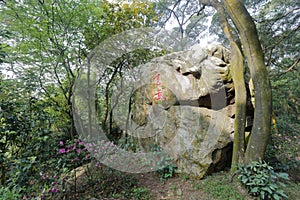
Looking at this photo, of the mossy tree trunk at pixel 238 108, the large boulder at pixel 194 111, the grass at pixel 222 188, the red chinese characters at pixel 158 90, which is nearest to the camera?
the grass at pixel 222 188

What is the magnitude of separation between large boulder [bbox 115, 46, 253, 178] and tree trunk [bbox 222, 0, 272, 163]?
429 millimetres

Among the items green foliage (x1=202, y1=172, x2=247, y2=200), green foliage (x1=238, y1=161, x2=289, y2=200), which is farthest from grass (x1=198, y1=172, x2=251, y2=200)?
green foliage (x1=238, y1=161, x2=289, y2=200)

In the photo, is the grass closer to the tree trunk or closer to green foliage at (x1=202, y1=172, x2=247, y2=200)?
green foliage at (x1=202, y1=172, x2=247, y2=200)

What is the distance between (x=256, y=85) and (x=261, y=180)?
1254 mm

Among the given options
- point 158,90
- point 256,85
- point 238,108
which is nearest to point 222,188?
point 238,108

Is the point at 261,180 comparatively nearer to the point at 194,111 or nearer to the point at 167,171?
the point at 194,111

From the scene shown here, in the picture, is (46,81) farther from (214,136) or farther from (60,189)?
(214,136)

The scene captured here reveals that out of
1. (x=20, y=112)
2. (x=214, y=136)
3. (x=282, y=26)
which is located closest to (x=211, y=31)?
(x=282, y=26)

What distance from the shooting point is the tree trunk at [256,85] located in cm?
219

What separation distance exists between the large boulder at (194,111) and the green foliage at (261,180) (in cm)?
49

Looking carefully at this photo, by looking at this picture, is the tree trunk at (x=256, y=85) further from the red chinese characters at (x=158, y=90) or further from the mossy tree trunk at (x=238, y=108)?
the red chinese characters at (x=158, y=90)

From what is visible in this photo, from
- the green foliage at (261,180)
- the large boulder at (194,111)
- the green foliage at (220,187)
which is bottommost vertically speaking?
the green foliage at (220,187)

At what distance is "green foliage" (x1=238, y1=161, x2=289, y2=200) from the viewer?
1.93 m

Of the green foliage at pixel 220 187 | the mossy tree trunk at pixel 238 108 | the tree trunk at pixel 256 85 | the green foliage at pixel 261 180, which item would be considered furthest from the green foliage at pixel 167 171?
the tree trunk at pixel 256 85
